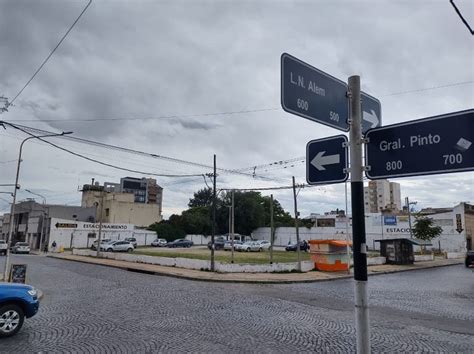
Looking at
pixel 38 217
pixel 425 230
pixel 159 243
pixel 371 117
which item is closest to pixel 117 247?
pixel 159 243

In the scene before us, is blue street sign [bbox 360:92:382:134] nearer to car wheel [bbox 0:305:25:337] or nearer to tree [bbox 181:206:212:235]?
car wheel [bbox 0:305:25:337]

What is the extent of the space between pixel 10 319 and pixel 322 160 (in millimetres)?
7784

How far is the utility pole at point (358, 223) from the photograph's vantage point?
342 centimetres

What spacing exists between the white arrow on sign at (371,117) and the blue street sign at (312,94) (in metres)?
0.27

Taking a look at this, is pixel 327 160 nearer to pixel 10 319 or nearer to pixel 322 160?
pixel 322 160

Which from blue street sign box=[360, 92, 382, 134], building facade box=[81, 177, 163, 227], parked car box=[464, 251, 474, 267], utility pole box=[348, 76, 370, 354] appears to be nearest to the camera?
utility pole box=[348, 76, 370, 354]

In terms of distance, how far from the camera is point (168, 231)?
7094 centimetres

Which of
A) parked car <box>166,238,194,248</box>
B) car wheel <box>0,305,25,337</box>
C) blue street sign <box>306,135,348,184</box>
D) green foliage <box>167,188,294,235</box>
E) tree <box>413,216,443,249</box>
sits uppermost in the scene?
green foliage <box>167,188,294,235</box>

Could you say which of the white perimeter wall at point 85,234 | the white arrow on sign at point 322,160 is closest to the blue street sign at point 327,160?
the white arrow on sign at point 322,160

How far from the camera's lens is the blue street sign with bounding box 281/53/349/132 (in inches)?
144

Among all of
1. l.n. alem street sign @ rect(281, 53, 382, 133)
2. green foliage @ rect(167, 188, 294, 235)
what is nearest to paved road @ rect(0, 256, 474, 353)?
l.n. alem street sign @ rect(281, 53, 382, 133)

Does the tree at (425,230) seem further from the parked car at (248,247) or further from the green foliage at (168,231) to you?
the green foliage at (168,231)

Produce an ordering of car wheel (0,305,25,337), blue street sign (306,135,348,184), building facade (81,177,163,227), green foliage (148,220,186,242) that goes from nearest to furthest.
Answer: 1. blue street sign (306,135,348,184)
2. car wheel (0,305,25,337)
3. green foliage (148,220,186,242)
4. building facade (81,177,163,227)

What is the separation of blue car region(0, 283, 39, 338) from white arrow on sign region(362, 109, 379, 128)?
8.12 m
